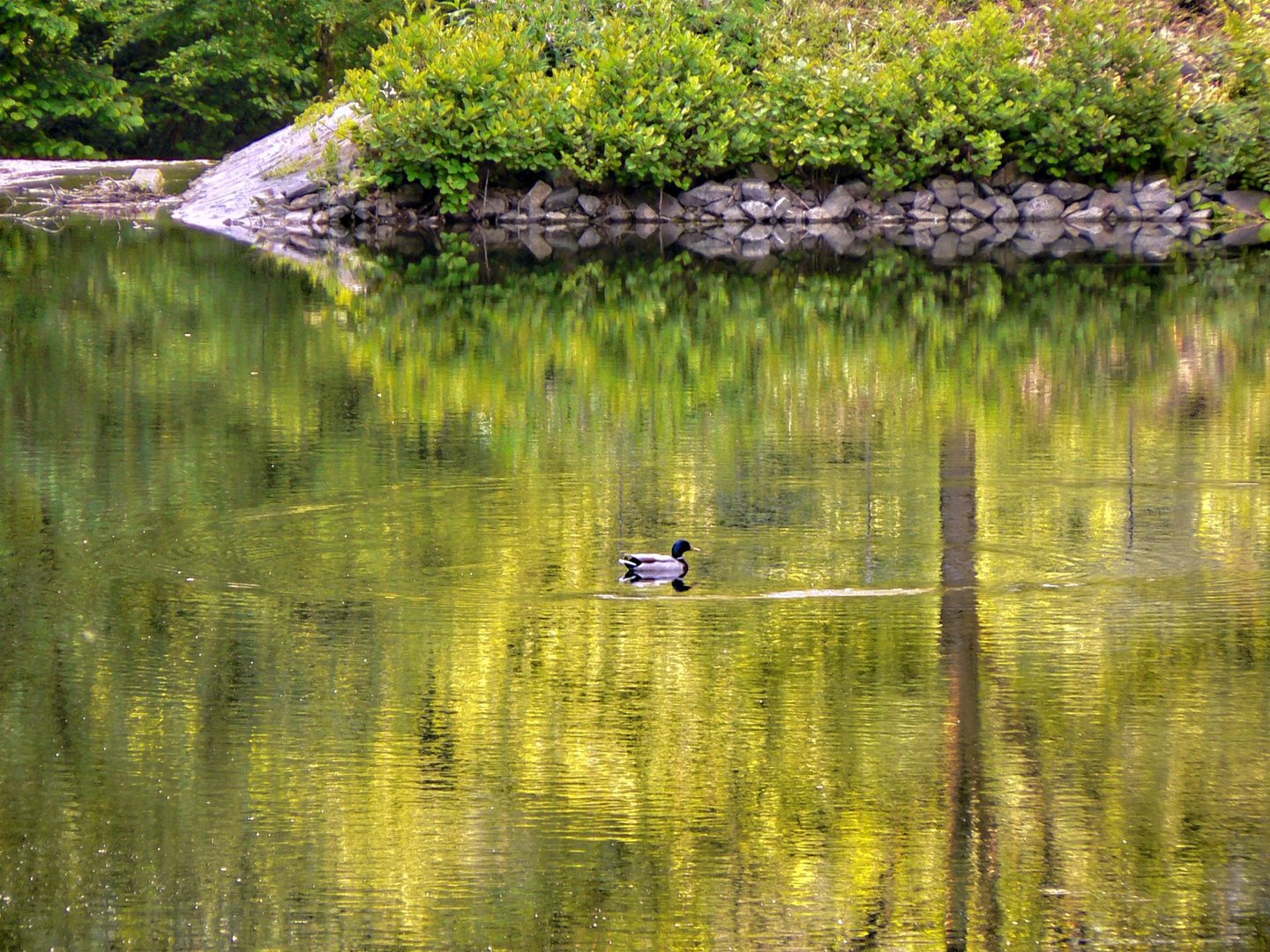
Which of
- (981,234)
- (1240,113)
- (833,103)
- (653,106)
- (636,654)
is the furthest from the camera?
(833,103)

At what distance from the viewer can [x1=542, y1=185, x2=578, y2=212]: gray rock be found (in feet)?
88.6

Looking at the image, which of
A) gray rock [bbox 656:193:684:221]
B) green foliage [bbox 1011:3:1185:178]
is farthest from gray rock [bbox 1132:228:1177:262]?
gray rock [bbox 656:193:684:221]

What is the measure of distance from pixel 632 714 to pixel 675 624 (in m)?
1.01

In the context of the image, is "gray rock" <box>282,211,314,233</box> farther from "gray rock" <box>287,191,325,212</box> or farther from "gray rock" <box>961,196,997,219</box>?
"gray rock" <box>961,196,997,219</box>

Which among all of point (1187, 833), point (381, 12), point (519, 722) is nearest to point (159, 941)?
point (519, 722)

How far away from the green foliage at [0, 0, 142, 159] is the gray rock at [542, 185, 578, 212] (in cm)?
1350

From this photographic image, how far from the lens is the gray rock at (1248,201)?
2564cm

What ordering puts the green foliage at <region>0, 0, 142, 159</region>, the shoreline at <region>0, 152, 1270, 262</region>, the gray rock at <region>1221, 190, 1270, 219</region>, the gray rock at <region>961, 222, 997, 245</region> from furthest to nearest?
the green foliage at <region>0, 0, 142, 159</region>, the gray rock at <region>1221, 190, 1270, 219</region>, the shoreline at <region>0, 152, 1270, 262</region>, the gray rock at <region>961, 222, 997, 245</region>

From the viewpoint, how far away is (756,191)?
1062 inches

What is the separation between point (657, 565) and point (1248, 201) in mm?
20247

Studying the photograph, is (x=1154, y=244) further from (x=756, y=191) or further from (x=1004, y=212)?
(x=756, y=191)

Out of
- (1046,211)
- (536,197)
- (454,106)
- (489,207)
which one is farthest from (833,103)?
(454,106)

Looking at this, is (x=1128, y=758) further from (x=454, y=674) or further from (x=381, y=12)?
(x=381, y=12)

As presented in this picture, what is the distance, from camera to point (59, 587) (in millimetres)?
7793
